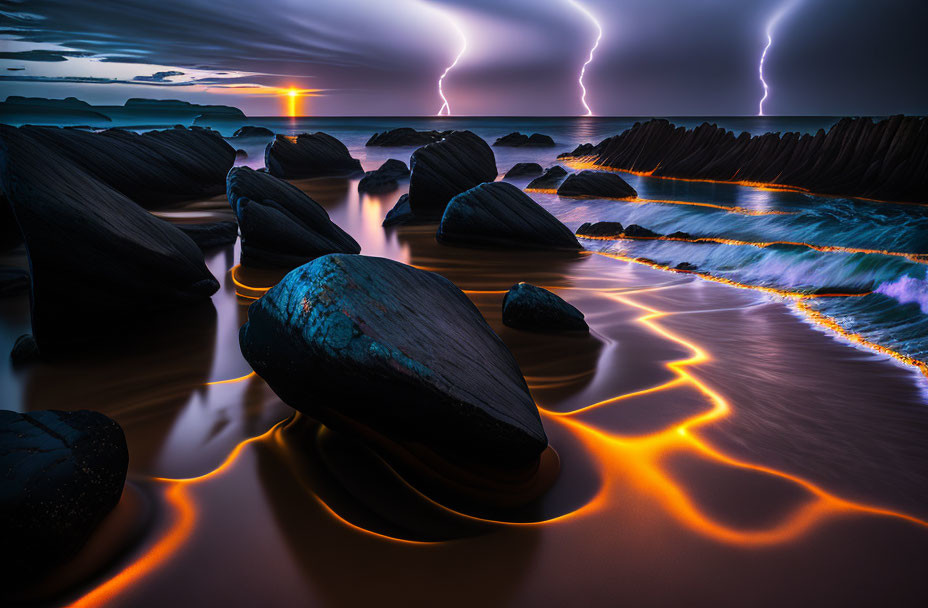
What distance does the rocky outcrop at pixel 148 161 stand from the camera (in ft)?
26.7

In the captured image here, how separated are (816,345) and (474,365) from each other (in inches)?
111

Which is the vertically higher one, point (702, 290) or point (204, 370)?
point (702, 290)

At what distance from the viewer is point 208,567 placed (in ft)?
4.82

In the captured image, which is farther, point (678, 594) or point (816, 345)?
point (816, 345)

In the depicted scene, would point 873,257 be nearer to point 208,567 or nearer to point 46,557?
point 208,567

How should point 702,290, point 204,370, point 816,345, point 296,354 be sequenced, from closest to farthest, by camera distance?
point 296,354 → point 204,370 → point 816,345 → point 702,290

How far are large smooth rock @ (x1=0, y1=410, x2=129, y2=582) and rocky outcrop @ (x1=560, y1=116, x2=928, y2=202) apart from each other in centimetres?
1268

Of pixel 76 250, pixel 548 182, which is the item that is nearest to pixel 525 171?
→ pixel 548 182

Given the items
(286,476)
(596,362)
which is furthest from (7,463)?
(596,362)

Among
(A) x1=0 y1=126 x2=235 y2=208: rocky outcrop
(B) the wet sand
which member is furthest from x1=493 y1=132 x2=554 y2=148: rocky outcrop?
(B) the wet sand

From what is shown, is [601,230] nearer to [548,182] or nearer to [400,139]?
[548,182]

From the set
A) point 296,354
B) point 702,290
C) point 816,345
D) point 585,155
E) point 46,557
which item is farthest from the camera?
point 585,155

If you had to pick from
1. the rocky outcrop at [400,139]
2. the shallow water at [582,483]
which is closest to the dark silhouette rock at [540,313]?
the shallow water at [582,483]

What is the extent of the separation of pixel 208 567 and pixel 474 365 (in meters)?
1.05
